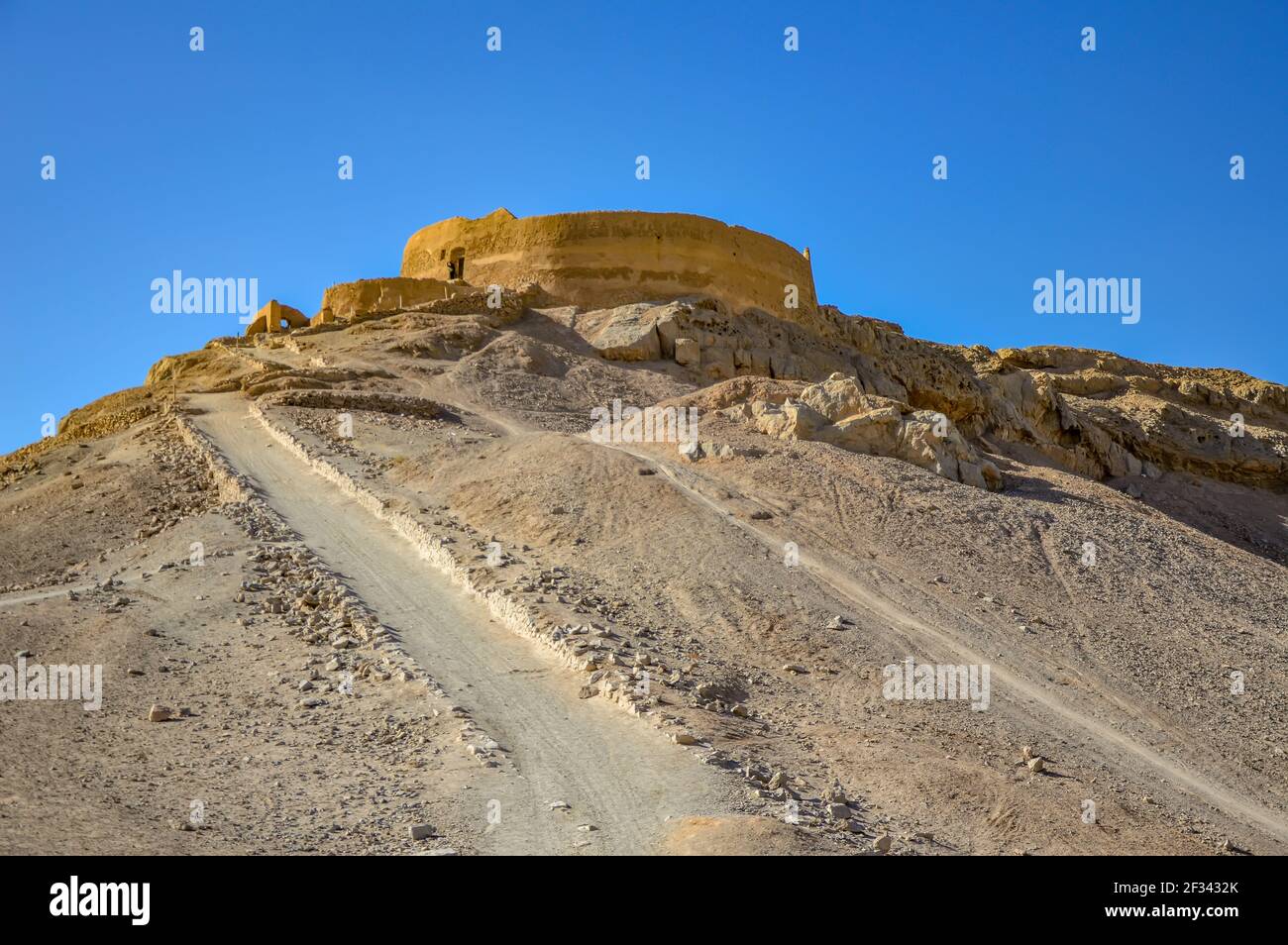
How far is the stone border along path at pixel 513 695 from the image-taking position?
29.0ft

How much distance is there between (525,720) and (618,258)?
81.5ft

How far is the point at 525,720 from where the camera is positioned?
11016 mm

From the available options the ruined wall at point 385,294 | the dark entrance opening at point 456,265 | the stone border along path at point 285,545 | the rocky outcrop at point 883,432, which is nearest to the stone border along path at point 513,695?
the stone border along path at point 285,545

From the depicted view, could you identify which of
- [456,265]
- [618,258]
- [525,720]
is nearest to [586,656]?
[525,720]

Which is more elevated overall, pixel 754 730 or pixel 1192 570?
pixel 1192 570

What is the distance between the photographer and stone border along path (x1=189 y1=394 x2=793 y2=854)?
348 inches

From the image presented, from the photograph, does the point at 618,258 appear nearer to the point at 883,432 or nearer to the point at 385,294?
the point at 385,294

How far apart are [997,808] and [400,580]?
7.98 metres

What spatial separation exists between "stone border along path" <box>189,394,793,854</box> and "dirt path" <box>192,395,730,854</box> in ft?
0.05

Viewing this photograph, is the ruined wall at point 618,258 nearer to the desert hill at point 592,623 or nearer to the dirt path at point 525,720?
the desert hill at point 592,623

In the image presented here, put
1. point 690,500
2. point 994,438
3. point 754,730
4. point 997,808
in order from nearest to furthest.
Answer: point 997,808, point 754,730, point 690,500, point 994,438
